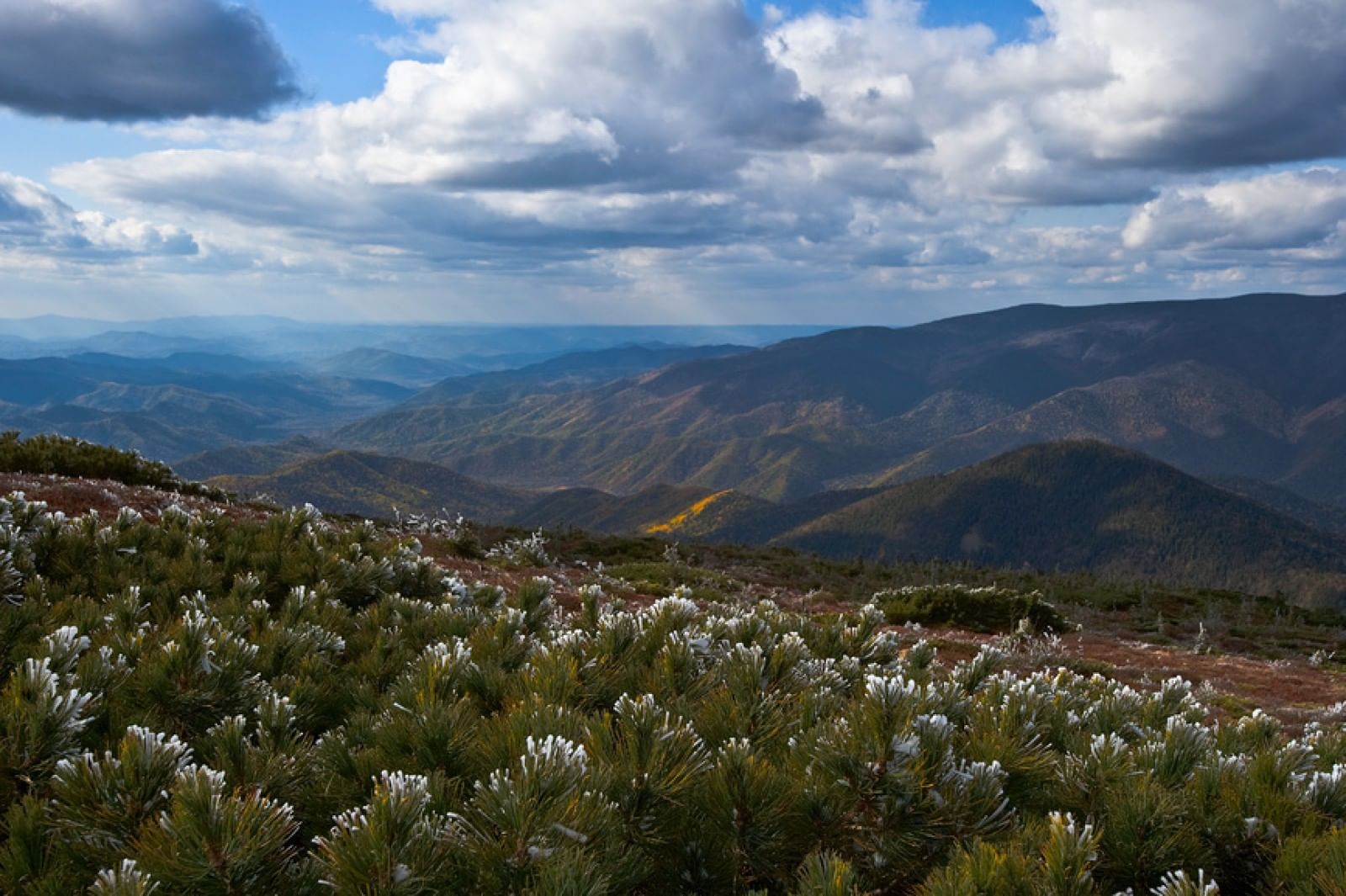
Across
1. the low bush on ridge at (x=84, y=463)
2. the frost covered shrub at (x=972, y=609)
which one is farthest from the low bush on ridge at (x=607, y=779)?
the frost covered shrub at (x=972, y=609)

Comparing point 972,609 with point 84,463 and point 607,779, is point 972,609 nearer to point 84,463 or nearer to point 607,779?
point 607,779

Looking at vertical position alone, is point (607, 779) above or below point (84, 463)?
above

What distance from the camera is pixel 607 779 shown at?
2.67m

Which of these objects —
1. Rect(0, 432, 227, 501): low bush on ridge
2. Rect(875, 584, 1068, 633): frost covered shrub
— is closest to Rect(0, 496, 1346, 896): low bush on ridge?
Rect(0, 432, 227, 501): low bush on ridge

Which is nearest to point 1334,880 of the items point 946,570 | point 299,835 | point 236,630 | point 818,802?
point 818,802

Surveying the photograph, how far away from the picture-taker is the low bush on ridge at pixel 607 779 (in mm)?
2410

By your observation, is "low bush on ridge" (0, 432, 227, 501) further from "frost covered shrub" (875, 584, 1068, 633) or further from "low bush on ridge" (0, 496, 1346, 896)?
"frost covered shrub" (875, 584, 1068, 633)

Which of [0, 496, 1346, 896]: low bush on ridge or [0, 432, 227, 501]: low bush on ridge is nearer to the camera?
[0, 496, 1346, 896]: low bush on ridge

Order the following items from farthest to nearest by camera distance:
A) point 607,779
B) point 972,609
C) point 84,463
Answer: point 972,609 < point 84,463 < point 607,779

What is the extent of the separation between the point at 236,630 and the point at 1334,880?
565cm

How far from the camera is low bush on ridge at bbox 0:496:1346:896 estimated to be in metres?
2.41

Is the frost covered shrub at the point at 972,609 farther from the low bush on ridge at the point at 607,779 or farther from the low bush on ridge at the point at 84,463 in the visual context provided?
the low bush on ridge at the point at 84,463

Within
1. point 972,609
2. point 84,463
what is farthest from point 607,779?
point 972,609

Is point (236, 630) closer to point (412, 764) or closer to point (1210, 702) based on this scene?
point (412, 764)
